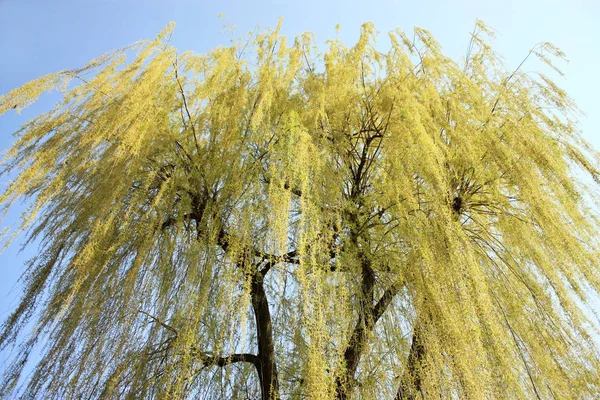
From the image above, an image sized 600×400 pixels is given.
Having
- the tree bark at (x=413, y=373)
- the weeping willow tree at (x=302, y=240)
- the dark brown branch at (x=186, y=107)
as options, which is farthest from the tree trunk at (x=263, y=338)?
the dark brown branch at (x=186, y=107)

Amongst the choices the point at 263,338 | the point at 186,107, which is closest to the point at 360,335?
the point at 263,338

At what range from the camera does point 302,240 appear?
7.02 feet

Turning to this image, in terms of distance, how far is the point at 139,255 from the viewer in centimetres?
231

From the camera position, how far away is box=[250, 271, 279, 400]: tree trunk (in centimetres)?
265

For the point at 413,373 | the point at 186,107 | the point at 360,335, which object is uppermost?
the point at 186,107

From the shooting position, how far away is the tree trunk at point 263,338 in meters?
2.65

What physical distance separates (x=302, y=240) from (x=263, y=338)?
102 cm

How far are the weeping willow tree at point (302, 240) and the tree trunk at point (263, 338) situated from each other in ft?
0.04

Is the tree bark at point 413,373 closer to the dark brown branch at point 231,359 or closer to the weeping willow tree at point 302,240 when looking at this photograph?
the weeping willow tree at point 302,240

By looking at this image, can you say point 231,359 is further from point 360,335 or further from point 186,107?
point 186,107

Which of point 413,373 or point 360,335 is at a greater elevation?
point 360,335

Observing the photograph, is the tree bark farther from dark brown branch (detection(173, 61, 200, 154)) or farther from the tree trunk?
dark brown branch (detection(173, 61, 200, 154))

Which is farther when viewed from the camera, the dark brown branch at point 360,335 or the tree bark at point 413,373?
the dark brown branch at point 360,335

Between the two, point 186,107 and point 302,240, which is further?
point 186,107
